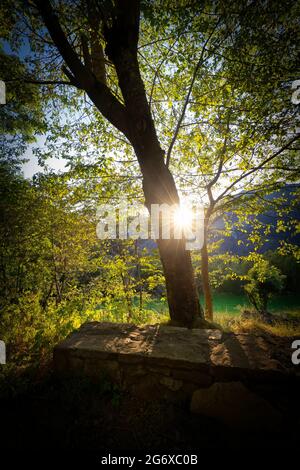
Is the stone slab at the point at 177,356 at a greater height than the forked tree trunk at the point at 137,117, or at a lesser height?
lesser

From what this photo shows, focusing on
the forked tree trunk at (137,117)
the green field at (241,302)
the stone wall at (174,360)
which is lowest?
the green field at (241,302)

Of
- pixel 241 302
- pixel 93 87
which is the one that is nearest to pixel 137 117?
pixel 93 87

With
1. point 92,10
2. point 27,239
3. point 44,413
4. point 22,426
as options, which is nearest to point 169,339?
point 44,413

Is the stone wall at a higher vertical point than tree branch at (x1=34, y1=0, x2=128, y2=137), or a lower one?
lower

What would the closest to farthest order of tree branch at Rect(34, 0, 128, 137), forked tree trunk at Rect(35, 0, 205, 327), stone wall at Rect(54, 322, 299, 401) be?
stone wall at Rect(54, 322, 299, 401)
forked tree trunk at Rect(35, 0, 205, 327)
tree branch at Rect(34, 0, 128, 137)

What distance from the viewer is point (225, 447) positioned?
6.25 ft

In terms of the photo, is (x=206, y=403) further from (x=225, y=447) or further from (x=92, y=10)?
(x=92, y=10)

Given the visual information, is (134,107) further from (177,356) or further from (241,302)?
(241,302)

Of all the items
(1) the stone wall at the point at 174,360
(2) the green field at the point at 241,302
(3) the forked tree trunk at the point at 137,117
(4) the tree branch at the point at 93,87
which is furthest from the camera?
(2) the green field at the point at 241,302

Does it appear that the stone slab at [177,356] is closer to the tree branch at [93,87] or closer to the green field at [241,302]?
the tree branch at [93,87]

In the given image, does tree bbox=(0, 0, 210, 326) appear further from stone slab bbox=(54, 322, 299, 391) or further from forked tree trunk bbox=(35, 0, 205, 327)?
stone slab bbox=(54, 322, 299, 391)

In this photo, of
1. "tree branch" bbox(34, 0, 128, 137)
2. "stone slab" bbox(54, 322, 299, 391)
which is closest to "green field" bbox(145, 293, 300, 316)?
"stone slab" bbox(54, 322, 299, 391)

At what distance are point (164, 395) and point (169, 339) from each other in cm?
64

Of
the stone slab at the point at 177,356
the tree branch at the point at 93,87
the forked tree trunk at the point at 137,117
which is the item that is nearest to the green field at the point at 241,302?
the forked tree trunk at the point at 137,117
